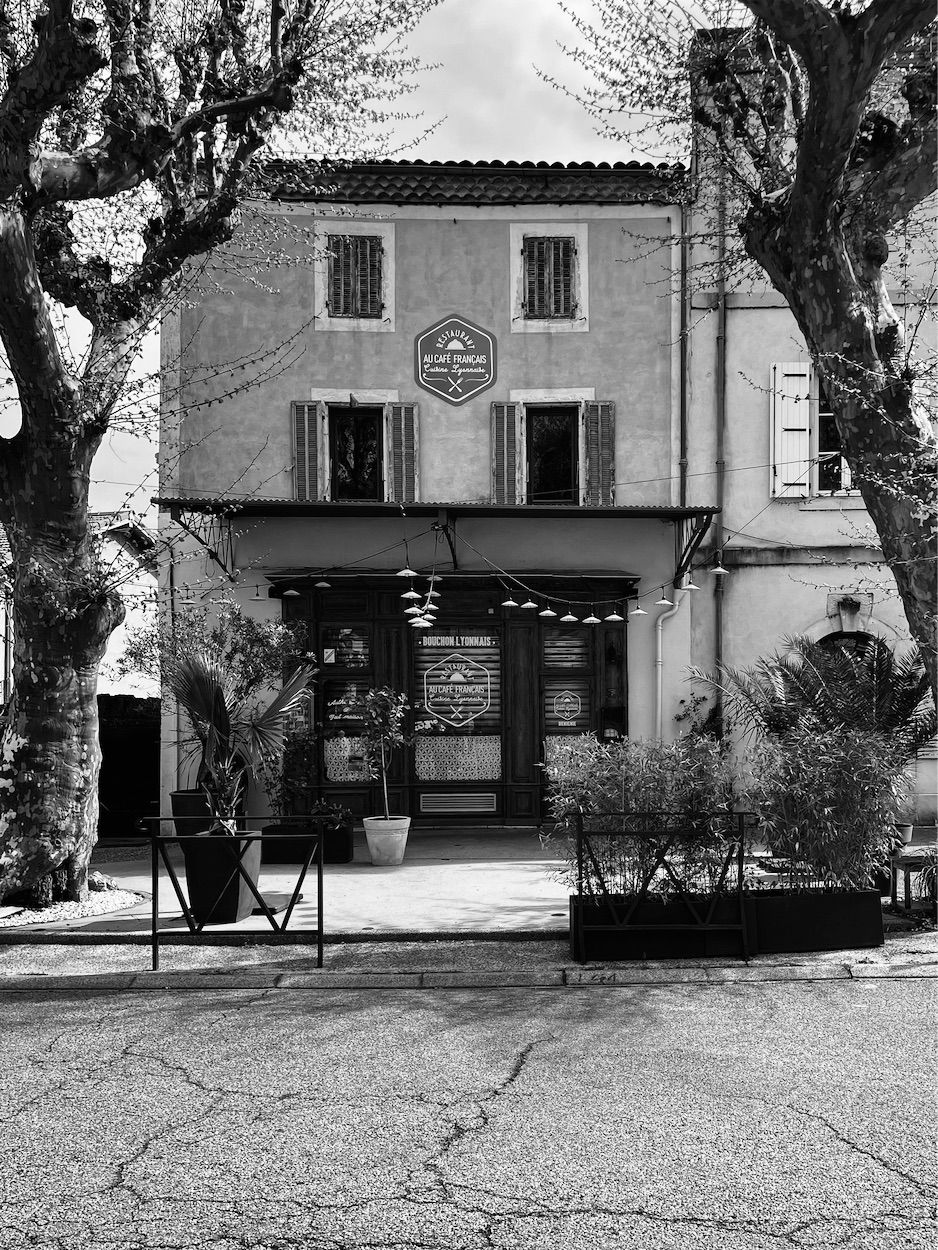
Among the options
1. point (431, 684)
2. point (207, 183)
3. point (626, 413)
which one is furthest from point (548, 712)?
point (207, 183)

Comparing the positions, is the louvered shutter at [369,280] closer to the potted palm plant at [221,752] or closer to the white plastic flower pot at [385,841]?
the potted palm plant at [221,752]

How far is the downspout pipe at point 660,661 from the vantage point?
14648mm

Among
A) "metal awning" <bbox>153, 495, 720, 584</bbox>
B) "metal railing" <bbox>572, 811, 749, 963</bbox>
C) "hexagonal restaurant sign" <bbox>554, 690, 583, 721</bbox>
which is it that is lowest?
"metal railing" <bbox>572, 811, 749, 963</bbox>

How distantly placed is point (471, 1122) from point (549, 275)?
12686 mm

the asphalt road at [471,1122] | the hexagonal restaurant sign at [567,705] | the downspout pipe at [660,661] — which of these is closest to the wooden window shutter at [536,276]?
the downspout pipe at [660,661]

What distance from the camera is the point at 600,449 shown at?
48.9 feet

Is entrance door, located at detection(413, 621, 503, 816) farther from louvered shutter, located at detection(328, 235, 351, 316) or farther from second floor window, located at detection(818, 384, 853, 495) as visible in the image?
second floor window, located at detection(818, 384, 853, 495)

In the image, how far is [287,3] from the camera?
33.6 feet

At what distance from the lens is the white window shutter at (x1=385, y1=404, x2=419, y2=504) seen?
14.9m

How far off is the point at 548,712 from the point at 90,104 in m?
8.80

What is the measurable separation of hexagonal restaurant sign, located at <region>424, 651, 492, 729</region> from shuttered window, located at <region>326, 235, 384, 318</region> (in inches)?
191

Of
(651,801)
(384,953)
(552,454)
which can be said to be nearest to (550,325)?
(552,454)

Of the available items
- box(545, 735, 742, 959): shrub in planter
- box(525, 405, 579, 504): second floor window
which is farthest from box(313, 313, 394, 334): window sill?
box(545, 735, 742, 959): shrub in planter

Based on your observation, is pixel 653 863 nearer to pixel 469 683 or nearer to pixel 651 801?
pixel 651 801
